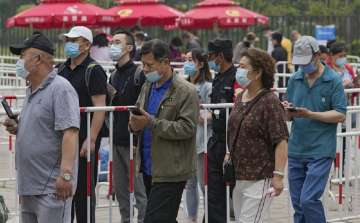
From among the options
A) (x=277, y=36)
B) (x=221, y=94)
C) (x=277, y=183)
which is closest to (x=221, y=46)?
(x=221, y=94)

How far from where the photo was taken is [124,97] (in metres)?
9.20

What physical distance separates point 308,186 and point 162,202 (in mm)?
1411

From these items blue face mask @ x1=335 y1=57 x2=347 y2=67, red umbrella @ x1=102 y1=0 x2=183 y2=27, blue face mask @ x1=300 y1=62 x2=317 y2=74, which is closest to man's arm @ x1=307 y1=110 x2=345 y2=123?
blue face mask @ x1=300 y1=62 x2=317 y2=74

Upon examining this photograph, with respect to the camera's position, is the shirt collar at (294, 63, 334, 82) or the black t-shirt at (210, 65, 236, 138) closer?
the shirt collar at (294, 63, 334, 82)

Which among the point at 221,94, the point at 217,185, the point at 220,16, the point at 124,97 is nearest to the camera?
the point at 217,185

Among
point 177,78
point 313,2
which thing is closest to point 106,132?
point 177,78

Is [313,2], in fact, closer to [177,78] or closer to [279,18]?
[279,18]

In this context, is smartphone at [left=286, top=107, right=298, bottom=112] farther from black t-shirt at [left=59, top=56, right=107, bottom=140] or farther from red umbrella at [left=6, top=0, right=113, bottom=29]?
red umbrella at [left=6, top=0, right=113, bottom=29]

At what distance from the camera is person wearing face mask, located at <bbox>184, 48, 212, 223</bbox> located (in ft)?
31.7

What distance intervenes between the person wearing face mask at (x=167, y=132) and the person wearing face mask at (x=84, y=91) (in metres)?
0.77

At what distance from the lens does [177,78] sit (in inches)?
305

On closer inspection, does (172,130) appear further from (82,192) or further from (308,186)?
(308,186)

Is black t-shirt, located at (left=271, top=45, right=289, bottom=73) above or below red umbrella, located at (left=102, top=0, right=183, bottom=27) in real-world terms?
below

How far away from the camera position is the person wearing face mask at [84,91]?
838 cm
